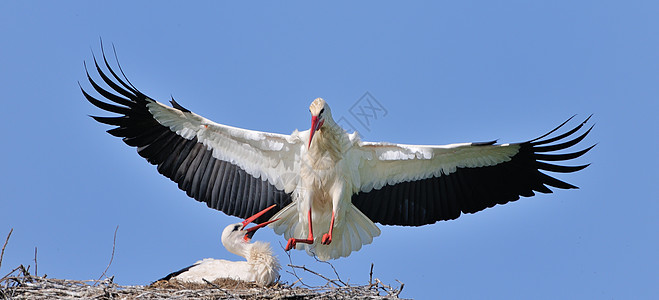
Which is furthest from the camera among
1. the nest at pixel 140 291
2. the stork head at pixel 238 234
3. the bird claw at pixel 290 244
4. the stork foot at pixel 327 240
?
the stork head at pixel 238 234

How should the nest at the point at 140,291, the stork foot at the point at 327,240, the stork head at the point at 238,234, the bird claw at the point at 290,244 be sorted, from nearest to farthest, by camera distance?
the nest at the point at 140,291, the bird claw at the point at 290,244, the stork foot at the point at 327,240, the stork head at the point at 238,234

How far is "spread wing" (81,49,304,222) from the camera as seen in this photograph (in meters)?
7.95

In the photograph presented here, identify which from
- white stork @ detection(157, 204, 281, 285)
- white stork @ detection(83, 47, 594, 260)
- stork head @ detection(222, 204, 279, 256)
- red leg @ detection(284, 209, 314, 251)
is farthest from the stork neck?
white stork @ detection(157, 204, 281, 285)

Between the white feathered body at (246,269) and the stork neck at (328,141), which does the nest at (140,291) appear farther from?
the stork neck at (328,141)

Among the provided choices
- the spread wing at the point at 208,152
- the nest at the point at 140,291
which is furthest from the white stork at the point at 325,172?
the nest at the point at 140,291

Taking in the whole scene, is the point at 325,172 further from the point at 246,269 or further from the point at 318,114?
the point at 246,269

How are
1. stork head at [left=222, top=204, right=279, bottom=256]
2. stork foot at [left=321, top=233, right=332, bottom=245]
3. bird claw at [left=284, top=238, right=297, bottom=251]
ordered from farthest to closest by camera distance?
stork head at [left=222, top=204, right=279, bottom=256] < stork foot at [left=321, top=233, right=332, bottom=245] < bird claw at [left=284, top=238, right=297, bottom=251]

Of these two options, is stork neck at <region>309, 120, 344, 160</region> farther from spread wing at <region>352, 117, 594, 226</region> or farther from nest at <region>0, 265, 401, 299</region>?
nest at <region>0, 265, 401, 299</region>

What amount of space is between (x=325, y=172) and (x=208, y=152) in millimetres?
1113

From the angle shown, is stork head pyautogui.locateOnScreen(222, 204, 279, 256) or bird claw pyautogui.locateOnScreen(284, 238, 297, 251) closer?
bird claw pyautogui.locateOnScreen(284, 238, 297, 251)

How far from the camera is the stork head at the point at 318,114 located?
7.50 metres

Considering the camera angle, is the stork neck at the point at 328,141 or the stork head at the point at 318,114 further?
the stork neck at the point at 328,141

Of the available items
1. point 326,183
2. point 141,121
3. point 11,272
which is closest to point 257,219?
point 326,183

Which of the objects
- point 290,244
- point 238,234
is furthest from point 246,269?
point 238,234
